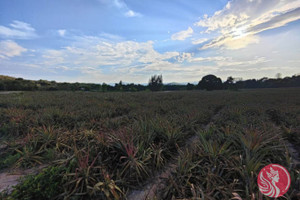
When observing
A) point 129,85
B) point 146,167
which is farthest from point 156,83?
point 146,167

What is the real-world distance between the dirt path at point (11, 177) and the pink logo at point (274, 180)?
11.8 feet

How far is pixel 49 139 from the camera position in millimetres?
3350

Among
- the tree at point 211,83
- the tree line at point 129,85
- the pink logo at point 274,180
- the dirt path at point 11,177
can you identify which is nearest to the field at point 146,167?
the dirt path at point 11,177

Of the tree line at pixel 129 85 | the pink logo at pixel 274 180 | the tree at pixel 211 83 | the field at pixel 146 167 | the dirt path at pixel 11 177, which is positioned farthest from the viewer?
the tree at pixel 211 83

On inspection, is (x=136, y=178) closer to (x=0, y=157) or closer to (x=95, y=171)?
(x=95, y=171)

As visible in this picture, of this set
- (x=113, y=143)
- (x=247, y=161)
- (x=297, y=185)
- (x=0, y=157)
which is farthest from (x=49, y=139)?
(x=297, y=185)

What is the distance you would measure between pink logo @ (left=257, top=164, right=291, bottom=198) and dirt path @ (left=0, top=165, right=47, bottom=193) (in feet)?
11.8

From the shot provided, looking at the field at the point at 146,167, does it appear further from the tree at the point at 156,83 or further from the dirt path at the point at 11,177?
the tree at the point at 156,83

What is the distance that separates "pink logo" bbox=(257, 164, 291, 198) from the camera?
1164mm

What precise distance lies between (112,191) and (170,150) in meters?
1.84

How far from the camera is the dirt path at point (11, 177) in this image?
2105mm

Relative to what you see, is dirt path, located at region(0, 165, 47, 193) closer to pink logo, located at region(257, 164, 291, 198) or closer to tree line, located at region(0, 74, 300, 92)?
pink logo, located at region(257, 164, 291, 198)

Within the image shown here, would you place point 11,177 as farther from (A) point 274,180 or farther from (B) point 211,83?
(B) point 211,83

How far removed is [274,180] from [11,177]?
4.11 metres
